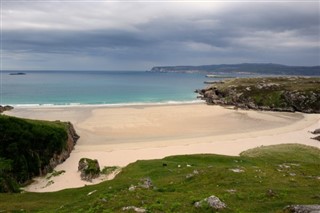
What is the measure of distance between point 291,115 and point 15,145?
95656 mm

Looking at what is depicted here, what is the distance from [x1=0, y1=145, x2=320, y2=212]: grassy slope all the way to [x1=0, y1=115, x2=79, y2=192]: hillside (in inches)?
387

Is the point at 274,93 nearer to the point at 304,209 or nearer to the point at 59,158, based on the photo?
the point at 59,158

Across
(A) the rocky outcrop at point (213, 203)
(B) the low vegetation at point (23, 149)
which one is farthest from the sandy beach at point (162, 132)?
(A) the rocky outcrop at point (213, 203)

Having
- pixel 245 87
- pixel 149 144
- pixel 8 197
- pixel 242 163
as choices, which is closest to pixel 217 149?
pixel 149 144

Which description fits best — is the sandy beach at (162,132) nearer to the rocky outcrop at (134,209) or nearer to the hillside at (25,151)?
the hillside at (25,151)

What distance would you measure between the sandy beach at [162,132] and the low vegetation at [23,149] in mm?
2296

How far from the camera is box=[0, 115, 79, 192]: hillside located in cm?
4463

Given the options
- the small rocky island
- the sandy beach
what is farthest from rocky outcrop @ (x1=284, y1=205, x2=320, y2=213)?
the small rocky island

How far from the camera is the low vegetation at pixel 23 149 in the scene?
4481cm

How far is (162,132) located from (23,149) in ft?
136

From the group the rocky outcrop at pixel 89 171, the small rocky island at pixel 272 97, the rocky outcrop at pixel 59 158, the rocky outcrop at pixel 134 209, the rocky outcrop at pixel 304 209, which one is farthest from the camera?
the small rocky island at pixel 272 97

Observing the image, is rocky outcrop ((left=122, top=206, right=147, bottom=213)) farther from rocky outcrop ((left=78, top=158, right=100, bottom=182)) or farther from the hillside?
rocky outcrop ((left=78, top=158, right=100, bottom=182))

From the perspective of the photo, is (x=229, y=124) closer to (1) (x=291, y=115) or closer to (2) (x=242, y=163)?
(1) (x=291, y=115)

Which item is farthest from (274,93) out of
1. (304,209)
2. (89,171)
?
(304,209)
